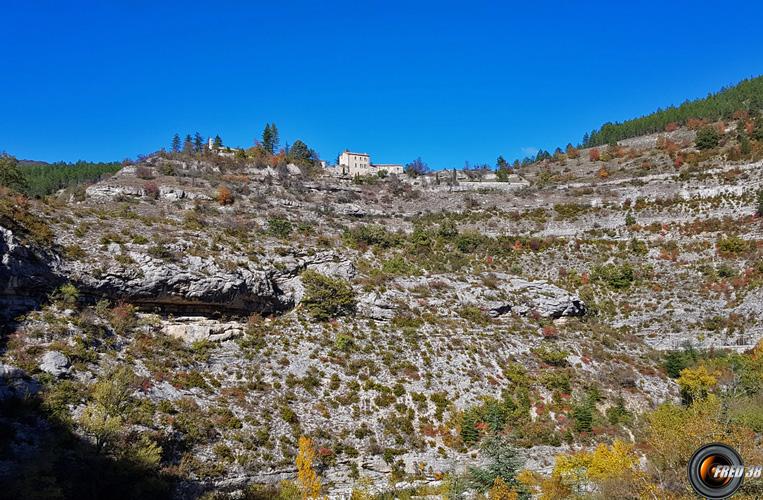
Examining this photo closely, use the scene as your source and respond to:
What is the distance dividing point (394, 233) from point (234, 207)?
76.3 feet

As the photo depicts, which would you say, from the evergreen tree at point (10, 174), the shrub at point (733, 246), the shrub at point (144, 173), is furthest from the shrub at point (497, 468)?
the shrub at point (144, 173)

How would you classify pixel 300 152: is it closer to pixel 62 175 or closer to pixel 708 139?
pixel 62 175

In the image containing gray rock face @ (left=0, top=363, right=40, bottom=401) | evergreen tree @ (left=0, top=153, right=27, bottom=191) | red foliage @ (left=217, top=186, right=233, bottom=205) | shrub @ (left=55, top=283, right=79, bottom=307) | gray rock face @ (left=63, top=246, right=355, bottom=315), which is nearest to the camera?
gray rock face @ (left=0, top=363, right=40, bottom=401)

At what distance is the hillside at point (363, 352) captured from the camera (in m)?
19.5

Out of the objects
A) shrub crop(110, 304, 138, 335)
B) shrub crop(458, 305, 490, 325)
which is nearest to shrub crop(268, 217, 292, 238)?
shrub crop(458, 305, 490, 325)

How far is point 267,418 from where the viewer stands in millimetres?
24734

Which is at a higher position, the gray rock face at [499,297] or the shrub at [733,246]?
the shrub at [733,246]

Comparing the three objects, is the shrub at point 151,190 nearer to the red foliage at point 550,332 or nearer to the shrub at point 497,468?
the red foliage at point 550,332

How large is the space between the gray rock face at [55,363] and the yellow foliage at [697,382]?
41.0m

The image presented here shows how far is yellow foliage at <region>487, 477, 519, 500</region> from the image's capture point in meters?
18.4

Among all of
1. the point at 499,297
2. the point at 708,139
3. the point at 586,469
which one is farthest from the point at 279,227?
the point at 708,139

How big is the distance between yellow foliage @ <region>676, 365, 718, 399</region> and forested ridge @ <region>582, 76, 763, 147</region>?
100.0 meters

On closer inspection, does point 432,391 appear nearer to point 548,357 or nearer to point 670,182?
point 548,357

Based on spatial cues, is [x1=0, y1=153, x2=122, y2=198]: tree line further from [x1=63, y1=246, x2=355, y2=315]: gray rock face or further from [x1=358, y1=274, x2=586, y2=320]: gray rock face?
[x1=358, y1=274, x2=586, y2=320]: gray rock face
